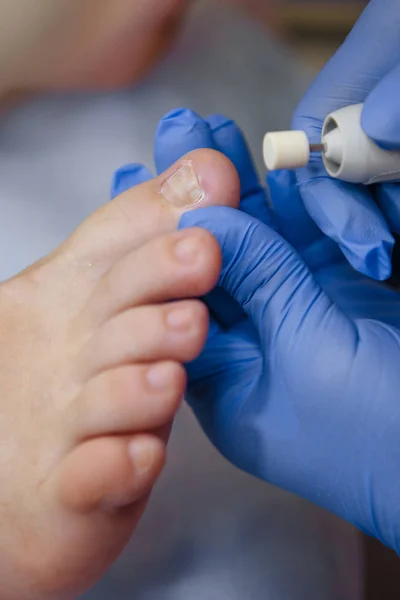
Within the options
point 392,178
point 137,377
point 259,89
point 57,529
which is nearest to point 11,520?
point 57,529

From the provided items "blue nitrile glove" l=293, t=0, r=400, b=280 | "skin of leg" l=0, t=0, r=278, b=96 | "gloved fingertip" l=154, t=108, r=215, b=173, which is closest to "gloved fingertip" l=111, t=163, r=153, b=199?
"gloved fingertip" l=154, t=108, r=215, b=173

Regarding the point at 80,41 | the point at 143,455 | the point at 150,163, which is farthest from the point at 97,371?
the point at 80,41

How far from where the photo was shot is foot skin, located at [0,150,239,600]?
510mm

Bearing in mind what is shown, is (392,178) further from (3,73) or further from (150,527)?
(3,73)

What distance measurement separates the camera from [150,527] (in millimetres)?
800

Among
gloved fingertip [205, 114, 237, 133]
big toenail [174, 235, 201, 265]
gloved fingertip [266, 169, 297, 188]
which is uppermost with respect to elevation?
gloved fingertip [205, 114, 237, 133]

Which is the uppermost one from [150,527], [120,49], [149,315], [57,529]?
[120,49]

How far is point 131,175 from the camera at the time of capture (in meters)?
0.71

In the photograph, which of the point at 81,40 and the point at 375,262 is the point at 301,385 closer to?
the point at 375,262

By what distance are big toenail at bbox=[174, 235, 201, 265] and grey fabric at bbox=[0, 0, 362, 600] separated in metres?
0.40

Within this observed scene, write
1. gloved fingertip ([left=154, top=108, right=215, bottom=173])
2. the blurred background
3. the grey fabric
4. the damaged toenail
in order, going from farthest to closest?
the blurred background
the grey fabric
gloved fingertip ([left=154, top=108, right=215, bottom=173])
the damaged toenail

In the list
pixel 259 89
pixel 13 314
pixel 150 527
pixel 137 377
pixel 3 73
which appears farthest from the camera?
pixel 259 89

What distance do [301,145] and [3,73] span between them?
663 millimetres

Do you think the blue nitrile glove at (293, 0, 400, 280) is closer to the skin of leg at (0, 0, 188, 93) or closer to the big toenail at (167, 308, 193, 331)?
the big toenail at (167, 308, 193, 331)
